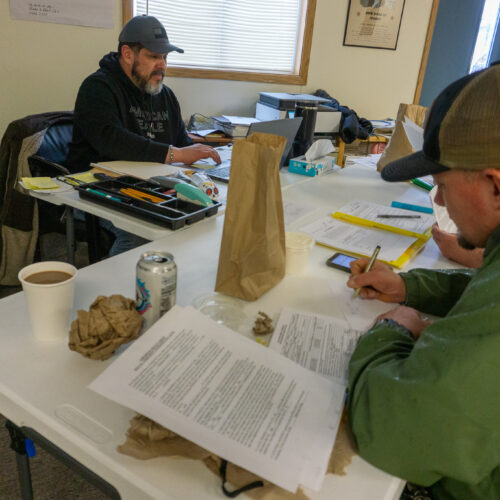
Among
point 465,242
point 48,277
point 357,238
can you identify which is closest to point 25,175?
point 48,277

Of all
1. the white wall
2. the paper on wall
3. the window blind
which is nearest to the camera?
the paper on wall

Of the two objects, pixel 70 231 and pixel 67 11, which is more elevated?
pixel 67 11

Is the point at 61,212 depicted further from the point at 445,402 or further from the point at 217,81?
the point at 445,402

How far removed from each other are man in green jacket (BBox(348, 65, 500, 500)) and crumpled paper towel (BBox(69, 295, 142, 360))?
0.38m

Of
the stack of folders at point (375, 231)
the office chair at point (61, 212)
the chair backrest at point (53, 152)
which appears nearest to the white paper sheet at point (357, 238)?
the stack of folders at point (375, 231)

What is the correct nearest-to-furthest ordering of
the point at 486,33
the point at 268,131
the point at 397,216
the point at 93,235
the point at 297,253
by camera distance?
the point at 297,253 → the point at 397,216 → the point at 268,131 → the point at 93,235 → the point at 486,33

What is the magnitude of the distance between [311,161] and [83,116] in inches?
41.9

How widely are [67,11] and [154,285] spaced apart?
2293 millimetres

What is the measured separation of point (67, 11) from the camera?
2.44 meters

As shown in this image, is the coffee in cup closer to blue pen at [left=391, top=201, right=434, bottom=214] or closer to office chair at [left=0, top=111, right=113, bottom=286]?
office chair at [left=0, top=111, right=113, bottom=286]

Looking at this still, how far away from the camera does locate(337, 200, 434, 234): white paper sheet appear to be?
150 cm

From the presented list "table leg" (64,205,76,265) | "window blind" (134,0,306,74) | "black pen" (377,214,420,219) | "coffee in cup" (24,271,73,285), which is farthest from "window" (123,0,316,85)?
"coffee in cup" (24,271,73,285)

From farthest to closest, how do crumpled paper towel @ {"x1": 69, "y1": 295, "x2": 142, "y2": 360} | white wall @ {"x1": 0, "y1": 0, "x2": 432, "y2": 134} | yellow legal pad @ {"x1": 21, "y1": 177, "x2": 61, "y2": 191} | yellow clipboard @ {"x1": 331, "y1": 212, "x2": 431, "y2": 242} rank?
white wall @ {"x1": 0, "y1": 0, "x2": 432, "y2": 134} < yellow legal pad @ {"x1": 21, "y1": 177, "x2": 61, "y2": 191} < yellow clipboard @ {"x1": 331, "y1": 212, "x2": 431, "y2": 242} < crumpled paper towel @ {"x1": 69, "y1": 295, "x2": 142, "y2": 360}

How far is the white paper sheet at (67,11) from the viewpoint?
231cm
